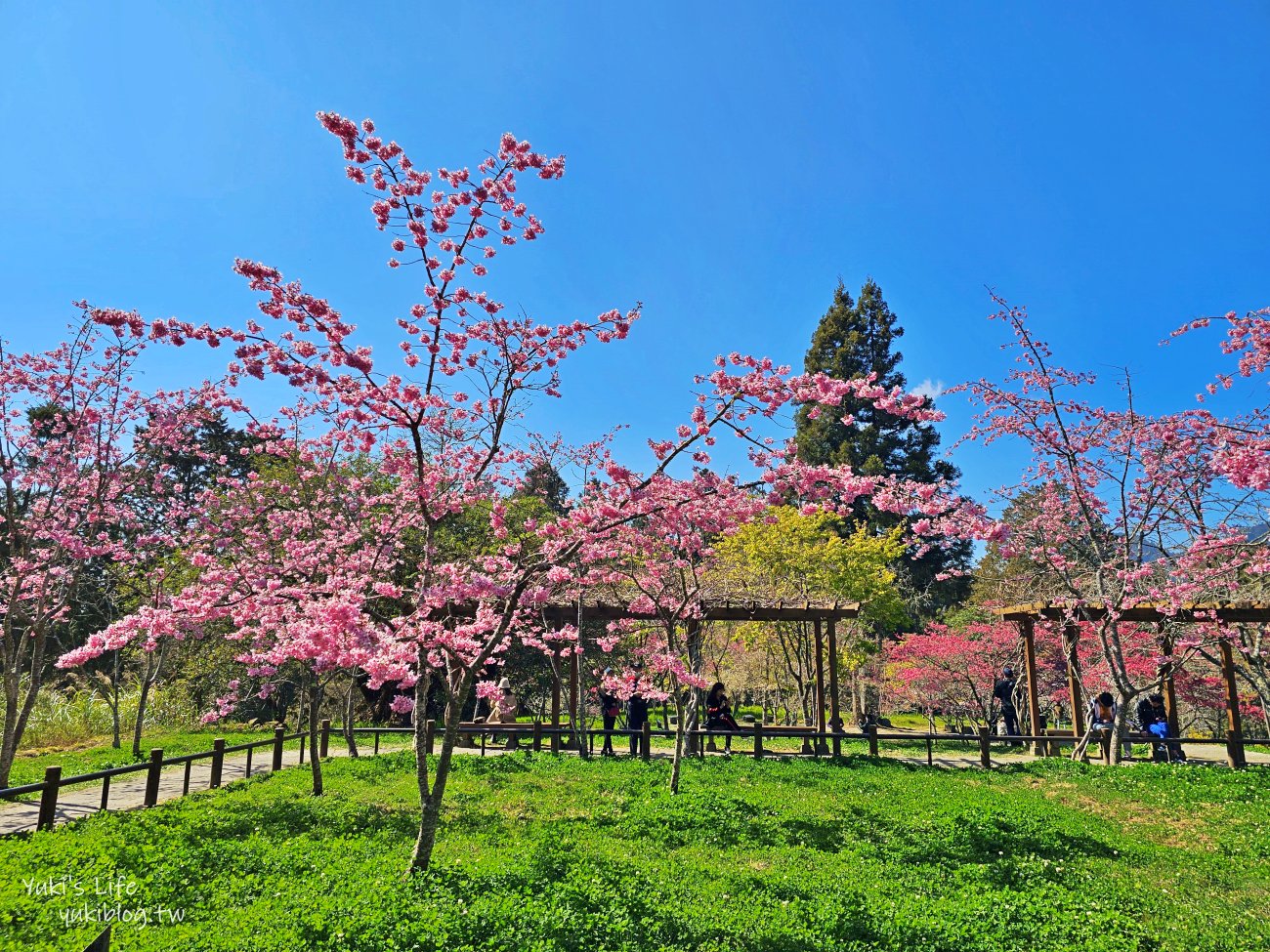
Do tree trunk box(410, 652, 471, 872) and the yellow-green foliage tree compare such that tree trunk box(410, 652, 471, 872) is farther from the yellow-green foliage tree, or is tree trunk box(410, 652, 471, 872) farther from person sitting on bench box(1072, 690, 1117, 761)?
the yellow-green foliage tree

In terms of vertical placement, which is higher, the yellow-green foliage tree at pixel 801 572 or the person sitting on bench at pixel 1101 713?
the yellow-green foliage tree at pixel 801 572

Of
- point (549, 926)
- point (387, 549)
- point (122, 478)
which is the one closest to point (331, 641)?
point (549, 926)

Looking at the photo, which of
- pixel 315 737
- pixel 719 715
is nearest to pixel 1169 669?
pixel 719 715

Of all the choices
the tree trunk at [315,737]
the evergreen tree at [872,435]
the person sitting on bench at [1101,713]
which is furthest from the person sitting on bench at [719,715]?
the evergreen tree at [872,435]

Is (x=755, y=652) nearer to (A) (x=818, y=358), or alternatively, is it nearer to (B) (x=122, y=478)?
(B) (x=122, y=478)

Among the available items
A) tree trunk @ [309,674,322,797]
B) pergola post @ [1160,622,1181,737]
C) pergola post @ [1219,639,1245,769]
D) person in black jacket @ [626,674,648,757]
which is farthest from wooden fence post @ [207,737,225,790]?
pergola post @ [1219,639,1245,769]

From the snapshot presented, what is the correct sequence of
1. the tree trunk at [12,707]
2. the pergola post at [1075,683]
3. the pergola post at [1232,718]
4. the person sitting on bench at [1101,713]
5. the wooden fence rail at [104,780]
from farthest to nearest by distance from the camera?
1. the person sitting on bench at [1101,713]
2. the pergola post at [1075,683]
3. the pergola post at [1232,718]
4. the tree trunk at [12,707]
5. the wooden fence rail at [104,780]

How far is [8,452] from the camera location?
9438mm

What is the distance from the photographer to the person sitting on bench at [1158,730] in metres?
12.9

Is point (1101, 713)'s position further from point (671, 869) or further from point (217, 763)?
point (217, 763)

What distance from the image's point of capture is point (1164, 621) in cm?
1381

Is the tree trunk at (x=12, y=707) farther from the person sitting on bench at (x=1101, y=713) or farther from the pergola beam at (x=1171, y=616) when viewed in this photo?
the person sitting on bench at (x=1101, y=713)

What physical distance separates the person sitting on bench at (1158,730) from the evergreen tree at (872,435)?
17.4 m

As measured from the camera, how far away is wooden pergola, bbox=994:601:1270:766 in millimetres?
12805
